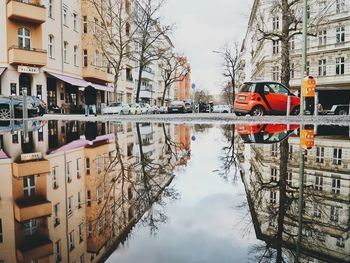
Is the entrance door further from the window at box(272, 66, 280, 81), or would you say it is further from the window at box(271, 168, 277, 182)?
the window at box(272, 66, 280, 81)

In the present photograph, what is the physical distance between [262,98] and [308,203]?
58.5 ft

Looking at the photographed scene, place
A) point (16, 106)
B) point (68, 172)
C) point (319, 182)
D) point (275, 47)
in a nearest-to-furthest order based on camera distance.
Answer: point (319, 182) → point (68, 172) → point (16, 106) → point (275, 47)

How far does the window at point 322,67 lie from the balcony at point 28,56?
36.6 metres

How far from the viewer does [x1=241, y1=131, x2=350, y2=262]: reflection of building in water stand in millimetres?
2061

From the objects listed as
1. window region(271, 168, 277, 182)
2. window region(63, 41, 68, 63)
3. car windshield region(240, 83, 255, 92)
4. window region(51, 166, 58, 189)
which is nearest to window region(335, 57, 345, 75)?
car windshield region(240, 83, 255, 92)

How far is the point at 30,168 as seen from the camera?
4688 mm

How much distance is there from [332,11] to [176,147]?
160ft

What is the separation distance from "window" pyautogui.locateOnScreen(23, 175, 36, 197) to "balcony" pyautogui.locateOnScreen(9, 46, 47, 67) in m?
27.6

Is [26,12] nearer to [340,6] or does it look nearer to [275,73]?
[275,73]

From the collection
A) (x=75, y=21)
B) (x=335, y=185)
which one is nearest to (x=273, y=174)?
(x=335, y=185)

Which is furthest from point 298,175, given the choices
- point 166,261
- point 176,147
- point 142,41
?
point 142,41

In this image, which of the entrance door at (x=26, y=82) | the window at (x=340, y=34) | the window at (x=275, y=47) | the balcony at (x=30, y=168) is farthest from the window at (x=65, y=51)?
the window at (x=340, y=34)

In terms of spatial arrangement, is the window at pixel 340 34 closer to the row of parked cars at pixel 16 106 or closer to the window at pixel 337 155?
the row of parked cars at pixel 16 106

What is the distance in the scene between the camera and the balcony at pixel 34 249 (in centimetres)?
184
